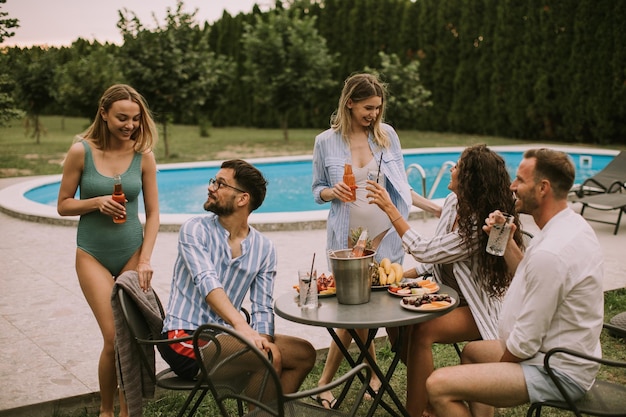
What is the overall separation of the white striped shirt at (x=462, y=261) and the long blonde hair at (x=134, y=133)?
53.1 inches

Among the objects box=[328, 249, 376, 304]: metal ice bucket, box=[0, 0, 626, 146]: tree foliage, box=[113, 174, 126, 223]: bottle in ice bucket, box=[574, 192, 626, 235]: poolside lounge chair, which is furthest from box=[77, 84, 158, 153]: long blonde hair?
box=[0, 0, 626, 146]: tree foliage

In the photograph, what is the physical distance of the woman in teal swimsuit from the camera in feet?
11.0

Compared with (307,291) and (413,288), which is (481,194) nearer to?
(413,288)

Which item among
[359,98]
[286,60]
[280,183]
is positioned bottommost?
[280,183]

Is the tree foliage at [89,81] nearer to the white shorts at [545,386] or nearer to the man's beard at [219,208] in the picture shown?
the man's beard at [219,208]

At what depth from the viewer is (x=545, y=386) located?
2.55 meters

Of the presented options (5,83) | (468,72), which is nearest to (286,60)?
(468,72)

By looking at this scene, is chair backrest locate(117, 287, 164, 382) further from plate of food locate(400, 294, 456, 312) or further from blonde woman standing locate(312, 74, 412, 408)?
blonde woman standing locate(312, 74, 412, 408)

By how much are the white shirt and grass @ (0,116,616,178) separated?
562 inches

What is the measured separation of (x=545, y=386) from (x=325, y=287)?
1040mm

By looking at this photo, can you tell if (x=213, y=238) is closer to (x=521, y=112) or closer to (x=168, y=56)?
(x=168, y=56)

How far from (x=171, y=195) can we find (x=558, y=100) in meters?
10.9

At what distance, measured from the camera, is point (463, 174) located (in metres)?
3.14

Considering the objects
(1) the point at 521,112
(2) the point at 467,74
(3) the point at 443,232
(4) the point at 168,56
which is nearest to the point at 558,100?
(1) the point at 521,112
